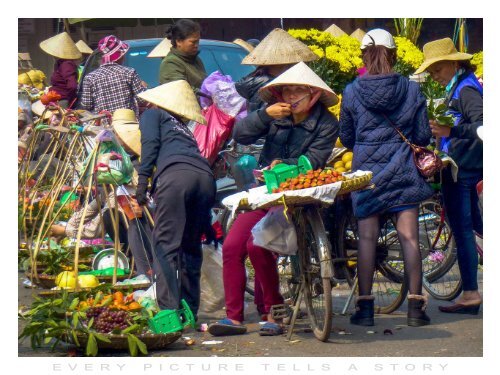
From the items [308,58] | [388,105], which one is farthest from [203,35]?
[388,105]

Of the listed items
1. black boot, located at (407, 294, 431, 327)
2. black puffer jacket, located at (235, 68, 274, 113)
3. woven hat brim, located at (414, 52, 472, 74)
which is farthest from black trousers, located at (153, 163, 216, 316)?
woven hat brim, located at (414, 52, 472, 74)

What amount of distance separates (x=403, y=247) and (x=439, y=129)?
87 cm

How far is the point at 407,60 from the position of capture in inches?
416

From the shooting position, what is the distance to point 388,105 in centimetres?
798

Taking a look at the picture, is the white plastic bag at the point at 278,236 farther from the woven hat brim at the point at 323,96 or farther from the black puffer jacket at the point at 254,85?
the black puffer jacket at the point at 254,85

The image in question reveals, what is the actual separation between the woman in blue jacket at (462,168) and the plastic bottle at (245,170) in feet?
5.26

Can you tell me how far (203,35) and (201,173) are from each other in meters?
13.2

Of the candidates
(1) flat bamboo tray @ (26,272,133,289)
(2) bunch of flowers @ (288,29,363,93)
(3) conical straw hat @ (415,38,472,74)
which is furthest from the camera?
(2) bunch of flowers @ (288,29,363,93)

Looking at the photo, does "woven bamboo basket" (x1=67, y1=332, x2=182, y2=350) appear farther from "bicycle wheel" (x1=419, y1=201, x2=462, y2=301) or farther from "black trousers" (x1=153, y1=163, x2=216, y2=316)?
"bicycle wheel" (x1=419, y1=201, x2=462, y2=301)

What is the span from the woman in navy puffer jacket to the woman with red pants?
0.75 ft

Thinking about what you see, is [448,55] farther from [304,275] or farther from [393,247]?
[304,275]

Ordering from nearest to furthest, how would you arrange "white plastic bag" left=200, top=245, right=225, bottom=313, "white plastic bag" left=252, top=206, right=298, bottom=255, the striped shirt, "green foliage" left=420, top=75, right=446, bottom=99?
"white plastic bag" left=252, top=206, right=298, bottom=255
"white plastic bag" left=200, top=245, right=225, bottom=313
"green foliage" left=420, top=75, right=446, bottom=99
the striped shirt

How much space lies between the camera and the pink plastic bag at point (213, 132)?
9320 millimetres

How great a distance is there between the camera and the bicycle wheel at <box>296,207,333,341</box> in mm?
7453
